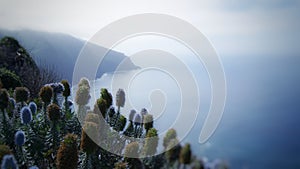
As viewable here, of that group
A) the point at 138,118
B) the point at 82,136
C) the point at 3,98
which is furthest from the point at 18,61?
the point at 82,136

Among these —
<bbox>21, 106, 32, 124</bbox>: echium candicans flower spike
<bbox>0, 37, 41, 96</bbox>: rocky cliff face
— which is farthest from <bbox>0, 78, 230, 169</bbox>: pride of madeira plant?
<bbox>0, 37, 41, 96</bbox>: rocky cliff face

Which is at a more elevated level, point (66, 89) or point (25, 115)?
point (66, 89)

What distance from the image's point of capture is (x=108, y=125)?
2629mm

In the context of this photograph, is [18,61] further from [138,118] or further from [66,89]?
[138,118]

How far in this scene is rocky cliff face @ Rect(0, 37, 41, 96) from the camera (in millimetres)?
7272

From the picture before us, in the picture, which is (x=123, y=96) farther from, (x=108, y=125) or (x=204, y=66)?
(x=204, y=66)

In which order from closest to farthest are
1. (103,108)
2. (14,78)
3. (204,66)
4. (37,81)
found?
1. (204,66)
2. (103,108)
3. (14,78)
4. (37,81)

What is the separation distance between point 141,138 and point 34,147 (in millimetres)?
801

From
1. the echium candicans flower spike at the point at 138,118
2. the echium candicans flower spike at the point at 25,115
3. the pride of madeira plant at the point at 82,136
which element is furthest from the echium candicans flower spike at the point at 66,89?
the echium candicans flower spike at the point at 138,118

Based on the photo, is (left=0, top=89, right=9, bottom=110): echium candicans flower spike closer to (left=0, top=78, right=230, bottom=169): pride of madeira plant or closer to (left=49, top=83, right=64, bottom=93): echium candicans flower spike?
(left=0, top=78, right=230, bottom=169): pride of madeira plant

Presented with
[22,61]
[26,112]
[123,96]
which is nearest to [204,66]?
[123,96]

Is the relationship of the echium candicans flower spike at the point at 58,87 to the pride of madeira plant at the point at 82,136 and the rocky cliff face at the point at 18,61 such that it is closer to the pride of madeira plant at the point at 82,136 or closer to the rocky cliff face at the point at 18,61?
the pride of madeira plant at the point at 82,136

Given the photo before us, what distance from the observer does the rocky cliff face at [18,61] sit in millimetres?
7272

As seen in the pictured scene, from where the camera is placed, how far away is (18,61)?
8.57 m
